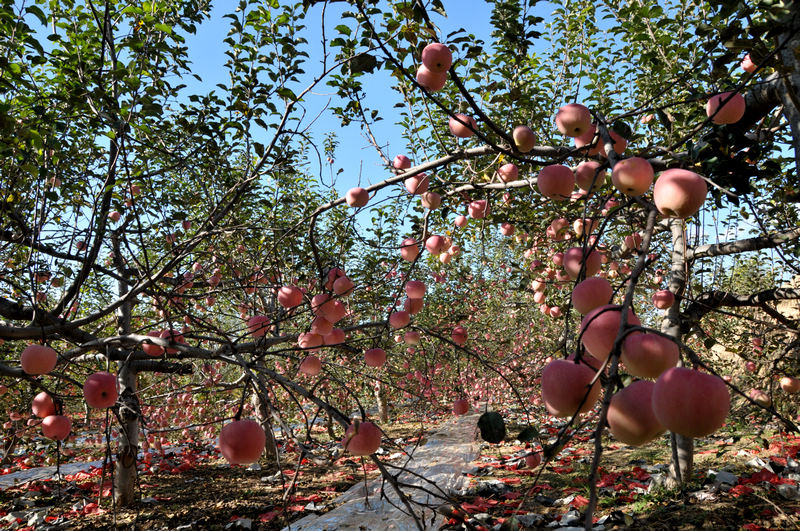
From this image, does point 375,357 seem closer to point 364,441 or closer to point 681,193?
point 364,441

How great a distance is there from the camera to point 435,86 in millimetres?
1778

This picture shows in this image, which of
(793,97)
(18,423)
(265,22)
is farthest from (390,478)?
(18,423)

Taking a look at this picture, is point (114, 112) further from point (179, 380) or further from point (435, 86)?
point (179, 380)

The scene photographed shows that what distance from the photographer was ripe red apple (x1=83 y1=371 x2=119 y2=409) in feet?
6.77

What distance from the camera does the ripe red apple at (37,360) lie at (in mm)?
2059

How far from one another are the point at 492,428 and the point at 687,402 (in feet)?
1.54

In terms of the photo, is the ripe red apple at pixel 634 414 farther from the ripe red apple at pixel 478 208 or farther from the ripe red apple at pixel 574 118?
the ripe red apple at pixel 478 208

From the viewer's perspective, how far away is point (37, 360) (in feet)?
6.78

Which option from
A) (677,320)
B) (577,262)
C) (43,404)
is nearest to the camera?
(577,262)

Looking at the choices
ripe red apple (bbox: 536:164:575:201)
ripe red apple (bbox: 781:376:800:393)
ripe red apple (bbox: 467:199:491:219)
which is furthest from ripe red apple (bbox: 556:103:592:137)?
ripe red apple (bbox: 781:376:800:393)

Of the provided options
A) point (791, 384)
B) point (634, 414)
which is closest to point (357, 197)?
point (634, 414)

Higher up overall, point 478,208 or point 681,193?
point 478,208

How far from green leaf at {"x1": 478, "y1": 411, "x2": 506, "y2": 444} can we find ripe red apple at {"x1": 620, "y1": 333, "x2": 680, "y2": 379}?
0.38 meters

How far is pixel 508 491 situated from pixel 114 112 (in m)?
5.06
